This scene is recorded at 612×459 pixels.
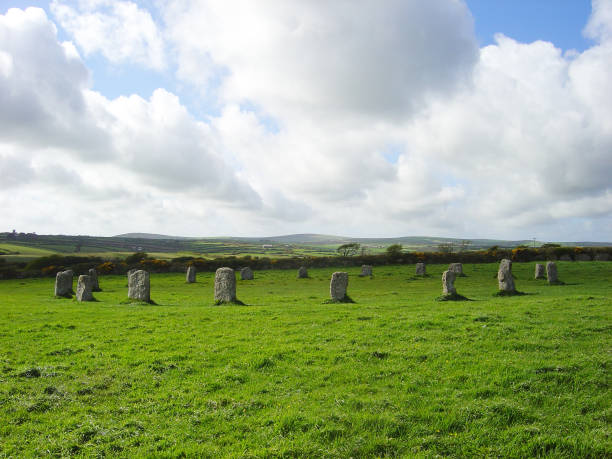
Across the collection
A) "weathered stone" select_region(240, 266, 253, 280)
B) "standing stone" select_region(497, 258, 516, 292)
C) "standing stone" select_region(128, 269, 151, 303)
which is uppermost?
"standing stone" select_region(497, 258, 516, 292)

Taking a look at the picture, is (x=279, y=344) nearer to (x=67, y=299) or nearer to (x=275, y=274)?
(x=67, y=299)

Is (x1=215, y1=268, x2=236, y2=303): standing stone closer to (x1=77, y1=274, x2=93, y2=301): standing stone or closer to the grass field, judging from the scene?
the grass field

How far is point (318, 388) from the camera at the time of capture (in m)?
8.69

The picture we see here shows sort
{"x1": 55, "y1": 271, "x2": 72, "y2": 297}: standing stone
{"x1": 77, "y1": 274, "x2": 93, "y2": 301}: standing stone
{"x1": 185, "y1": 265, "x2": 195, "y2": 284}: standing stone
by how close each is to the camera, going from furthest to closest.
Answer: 1. {"x1": 185, "y1": 265, "x2": 195, "y2": 284}: standing stone
2. {"x1": 55, "y1": 271, "x2": 72, "y2": 297}: standing stone
3. {"x1": 77, "y1": 274, "x2": 93, "y2": 301}: standing stone

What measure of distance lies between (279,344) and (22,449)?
23.0 feet

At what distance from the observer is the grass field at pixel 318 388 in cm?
637

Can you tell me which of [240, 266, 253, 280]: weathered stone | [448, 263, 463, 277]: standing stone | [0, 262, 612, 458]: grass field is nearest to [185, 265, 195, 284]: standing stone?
[240, 266, 253, 280]: weathered stone

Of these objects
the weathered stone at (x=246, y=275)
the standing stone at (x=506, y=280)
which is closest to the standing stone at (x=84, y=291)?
the weathered stone at (x=246, y=275)

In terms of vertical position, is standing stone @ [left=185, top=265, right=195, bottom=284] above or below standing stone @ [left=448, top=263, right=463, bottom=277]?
below

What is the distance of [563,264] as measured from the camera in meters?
46.8

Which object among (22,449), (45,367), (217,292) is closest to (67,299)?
(217,292)

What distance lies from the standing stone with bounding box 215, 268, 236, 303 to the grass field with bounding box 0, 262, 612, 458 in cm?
868

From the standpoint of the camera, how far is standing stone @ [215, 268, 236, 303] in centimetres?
2427

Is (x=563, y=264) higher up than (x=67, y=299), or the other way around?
(x=563, y=264)
